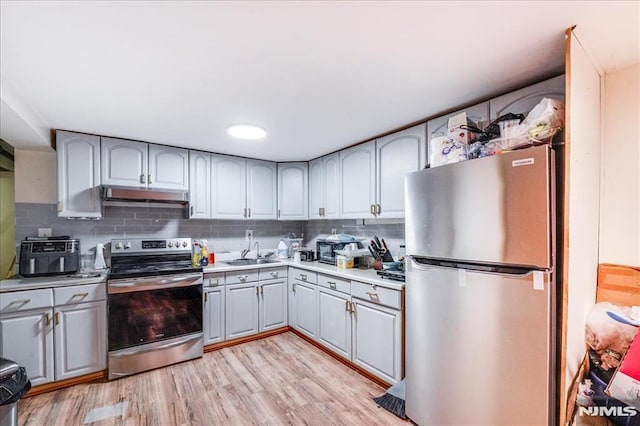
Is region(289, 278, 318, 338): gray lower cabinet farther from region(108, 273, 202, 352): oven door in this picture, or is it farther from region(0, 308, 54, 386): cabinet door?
region(0, 308, 54, 386): cabinet door

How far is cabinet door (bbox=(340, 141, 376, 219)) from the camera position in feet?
9.48

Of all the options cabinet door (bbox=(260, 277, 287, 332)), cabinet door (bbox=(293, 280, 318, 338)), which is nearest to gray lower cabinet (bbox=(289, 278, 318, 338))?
cabinet door (bbox=(293, 280, 318, 338))

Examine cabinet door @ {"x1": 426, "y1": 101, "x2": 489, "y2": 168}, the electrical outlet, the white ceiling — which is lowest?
the electrical outlet

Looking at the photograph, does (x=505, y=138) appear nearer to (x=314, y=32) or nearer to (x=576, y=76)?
(x=576, y=76)

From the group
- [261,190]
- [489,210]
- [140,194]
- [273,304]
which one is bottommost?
[273,304]

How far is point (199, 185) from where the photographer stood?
130 inches

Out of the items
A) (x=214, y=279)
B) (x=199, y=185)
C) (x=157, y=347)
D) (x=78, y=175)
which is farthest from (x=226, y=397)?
(x=78, y=175)

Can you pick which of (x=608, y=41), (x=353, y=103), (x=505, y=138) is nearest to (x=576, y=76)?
(x=608, y=41)

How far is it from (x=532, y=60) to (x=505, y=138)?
1.39 feet

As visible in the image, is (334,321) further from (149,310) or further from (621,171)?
(621,171)

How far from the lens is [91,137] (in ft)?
8.95

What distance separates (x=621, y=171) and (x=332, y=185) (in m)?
2.36

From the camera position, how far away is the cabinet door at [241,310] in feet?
10.2

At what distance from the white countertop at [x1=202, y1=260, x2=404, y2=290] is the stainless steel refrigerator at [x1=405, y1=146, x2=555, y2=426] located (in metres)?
0.43
